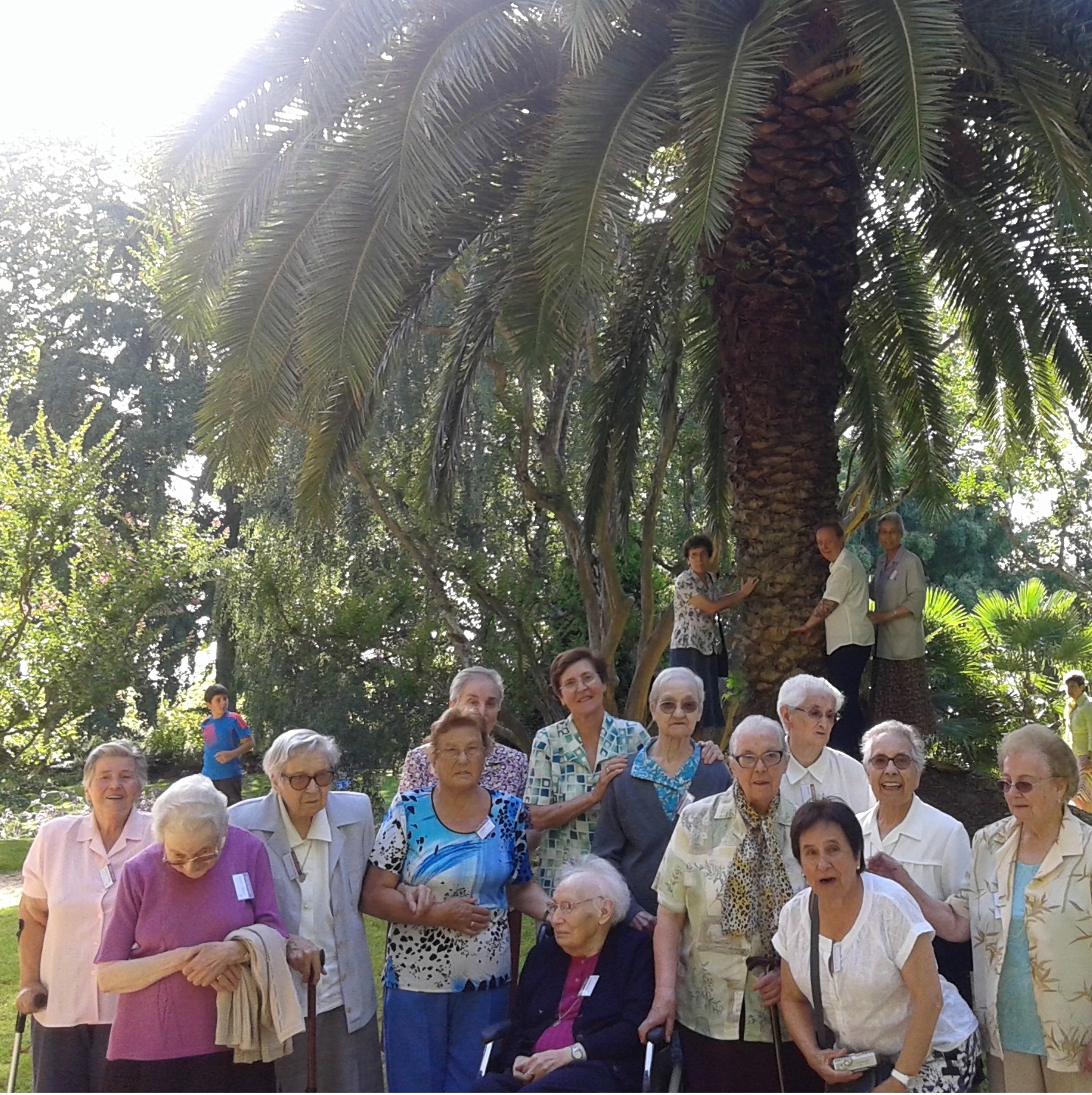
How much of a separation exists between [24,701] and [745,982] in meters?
11.2

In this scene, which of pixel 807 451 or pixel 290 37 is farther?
pixel 807 451

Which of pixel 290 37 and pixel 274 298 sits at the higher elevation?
pixel 290 37

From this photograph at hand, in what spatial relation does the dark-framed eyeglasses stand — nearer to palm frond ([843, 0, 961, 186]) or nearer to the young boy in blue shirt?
palm frond ([843, 0, 961, 186])

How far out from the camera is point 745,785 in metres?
3.85

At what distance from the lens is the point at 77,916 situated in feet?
13.8

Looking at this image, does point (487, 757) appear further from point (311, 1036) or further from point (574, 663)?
point (311, 1036)

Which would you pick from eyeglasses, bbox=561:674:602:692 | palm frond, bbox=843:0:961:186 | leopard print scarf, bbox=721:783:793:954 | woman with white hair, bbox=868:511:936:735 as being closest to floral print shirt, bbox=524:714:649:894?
eyeglasses, bbox=561:674:602:692

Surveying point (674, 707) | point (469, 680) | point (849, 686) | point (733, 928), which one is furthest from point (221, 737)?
point (733, 928)

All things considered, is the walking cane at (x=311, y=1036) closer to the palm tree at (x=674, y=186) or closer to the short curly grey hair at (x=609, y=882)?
Result: the short curly grey hair at (x=609, y=882)

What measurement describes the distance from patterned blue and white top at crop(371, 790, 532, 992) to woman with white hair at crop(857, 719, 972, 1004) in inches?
51.5

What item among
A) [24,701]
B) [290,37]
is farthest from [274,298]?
[24,701]

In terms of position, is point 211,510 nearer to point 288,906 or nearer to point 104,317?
point 104,317

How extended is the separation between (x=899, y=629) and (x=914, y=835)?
15.8 ft

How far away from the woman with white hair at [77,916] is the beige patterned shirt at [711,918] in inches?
75.9
